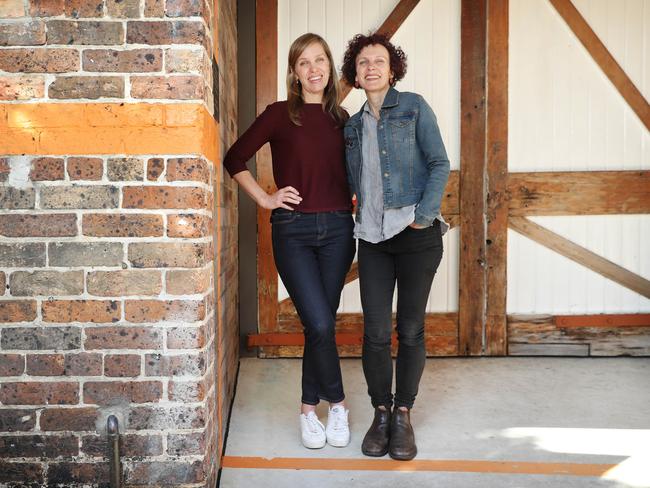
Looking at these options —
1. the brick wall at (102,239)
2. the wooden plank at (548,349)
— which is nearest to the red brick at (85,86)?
the brick wall at (102,239)

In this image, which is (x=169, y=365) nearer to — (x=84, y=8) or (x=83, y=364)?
(x=83, y=364)

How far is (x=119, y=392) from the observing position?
91.7 inches

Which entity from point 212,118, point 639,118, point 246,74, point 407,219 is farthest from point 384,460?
point 639,118

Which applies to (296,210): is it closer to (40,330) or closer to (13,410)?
(40,330)

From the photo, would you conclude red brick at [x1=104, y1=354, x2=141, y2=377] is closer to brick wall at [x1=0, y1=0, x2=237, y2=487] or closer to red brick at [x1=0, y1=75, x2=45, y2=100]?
brick wall at [x1=0, y1=0, x2=237, y2=487]

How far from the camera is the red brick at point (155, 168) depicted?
89.9 inches

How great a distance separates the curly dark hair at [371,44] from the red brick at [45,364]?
1871mm

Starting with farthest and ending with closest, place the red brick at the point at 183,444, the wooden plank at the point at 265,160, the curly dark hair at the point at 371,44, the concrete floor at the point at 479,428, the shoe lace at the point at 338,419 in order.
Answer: the wooden plank at the point at 265,160
the shoe lace at the point at 338,419
the curly dark hair at the point at 371,44
the concrete floor at the point at 479,428
the red brick at the point at 183,444

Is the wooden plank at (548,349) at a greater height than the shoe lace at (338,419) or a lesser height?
greater

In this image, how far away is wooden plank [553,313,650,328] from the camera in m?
4.55

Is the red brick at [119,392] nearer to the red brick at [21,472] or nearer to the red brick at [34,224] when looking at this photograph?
the red brick at [21,472]

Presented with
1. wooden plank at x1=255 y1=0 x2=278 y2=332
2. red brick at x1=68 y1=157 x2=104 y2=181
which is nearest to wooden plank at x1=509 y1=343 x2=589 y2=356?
wooden plank at x1=255 y1=0 x2=278 y2=332

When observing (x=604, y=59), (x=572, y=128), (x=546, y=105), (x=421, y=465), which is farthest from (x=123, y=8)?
(x=604, y=59)

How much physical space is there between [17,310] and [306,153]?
142 cm
